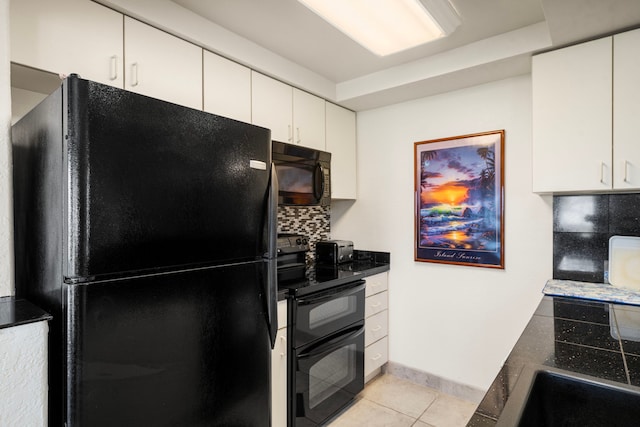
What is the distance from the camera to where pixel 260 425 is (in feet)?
4.10

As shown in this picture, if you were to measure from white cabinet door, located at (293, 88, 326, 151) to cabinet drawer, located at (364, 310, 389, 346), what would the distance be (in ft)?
4.55

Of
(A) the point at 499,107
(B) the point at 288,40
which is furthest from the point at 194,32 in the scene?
(A) the point at 499,107

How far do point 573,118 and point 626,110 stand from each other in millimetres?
205

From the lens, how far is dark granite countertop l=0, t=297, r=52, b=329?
0.82m

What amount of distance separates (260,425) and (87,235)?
90 centimetres

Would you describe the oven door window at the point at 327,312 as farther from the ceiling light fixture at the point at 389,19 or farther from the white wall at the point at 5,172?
the ceiling light fixture at the point at 389,19

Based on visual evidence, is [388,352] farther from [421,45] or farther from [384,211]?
[421,45]

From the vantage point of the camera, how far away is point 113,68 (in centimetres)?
151

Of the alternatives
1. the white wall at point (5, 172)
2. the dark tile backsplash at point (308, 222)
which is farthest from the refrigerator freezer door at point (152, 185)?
the dark tile backsplash at point (308, 222)

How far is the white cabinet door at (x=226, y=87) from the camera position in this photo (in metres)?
1.89

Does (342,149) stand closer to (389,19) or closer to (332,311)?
(389,19)

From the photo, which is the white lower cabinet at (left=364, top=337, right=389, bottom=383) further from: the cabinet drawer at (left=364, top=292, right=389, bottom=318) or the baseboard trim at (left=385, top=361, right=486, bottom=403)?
the cabinet drawer at (left=364, top=292, right=389, bottom=318)

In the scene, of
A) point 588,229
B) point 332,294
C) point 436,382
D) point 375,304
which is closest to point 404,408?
point 436,382

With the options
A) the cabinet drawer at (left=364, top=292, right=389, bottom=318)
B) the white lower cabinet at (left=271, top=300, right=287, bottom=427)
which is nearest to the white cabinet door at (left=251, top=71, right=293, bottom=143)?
the white lower cabinet at (left=271, top=300, right=287, bottom=427)
